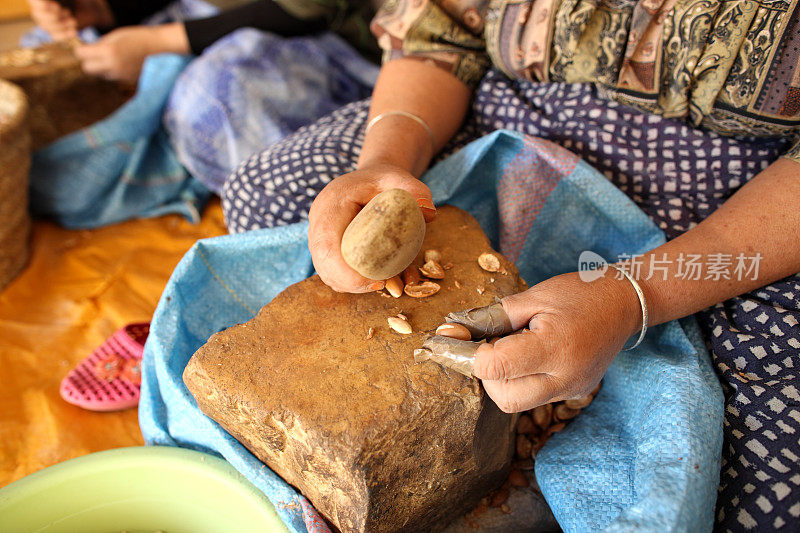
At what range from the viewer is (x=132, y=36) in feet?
5.84

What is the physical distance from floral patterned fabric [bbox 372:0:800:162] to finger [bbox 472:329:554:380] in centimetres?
57

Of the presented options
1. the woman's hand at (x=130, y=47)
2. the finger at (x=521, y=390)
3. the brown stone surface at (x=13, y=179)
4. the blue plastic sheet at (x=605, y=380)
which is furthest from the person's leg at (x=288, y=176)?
the woman's hand at (x=130, y=47)

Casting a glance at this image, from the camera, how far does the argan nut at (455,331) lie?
0.78 metres

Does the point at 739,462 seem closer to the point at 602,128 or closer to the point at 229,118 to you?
the point at 602,128

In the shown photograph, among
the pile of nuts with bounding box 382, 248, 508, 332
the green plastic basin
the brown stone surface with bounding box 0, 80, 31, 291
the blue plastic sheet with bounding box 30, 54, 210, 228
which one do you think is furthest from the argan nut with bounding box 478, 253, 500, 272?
the brown stone surface with bounding box 0, 80, 31, 291

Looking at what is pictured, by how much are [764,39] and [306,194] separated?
85cm

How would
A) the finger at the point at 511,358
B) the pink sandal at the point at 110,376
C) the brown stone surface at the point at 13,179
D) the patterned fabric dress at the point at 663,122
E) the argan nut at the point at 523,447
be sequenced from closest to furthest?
the finger at the point at 511,358 → the patterned fabric dress at the point at 663,122 → the argan nut at the point at 523,447 → the pink sandal at the point at 110,376 → the brown stone surface at the point at 13,179

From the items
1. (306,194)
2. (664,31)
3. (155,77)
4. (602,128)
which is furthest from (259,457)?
(155,77)

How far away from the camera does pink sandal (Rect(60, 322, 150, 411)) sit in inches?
49.9

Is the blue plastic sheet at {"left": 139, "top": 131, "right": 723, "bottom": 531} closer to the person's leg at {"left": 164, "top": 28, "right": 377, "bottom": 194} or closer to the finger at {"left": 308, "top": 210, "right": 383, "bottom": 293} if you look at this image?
the finger at {"left": 308, "top": 210, "right": 383, "bottom": 293}

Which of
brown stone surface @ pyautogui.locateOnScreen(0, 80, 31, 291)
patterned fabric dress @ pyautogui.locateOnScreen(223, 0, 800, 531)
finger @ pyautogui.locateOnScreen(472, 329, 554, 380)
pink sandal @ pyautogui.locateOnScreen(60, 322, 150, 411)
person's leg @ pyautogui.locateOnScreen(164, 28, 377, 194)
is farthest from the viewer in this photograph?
person's leg @ pyautogui.locateOnScreen(164, 28, 377, 194)

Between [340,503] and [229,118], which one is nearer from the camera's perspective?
[340,503]

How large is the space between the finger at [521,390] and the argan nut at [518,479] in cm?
32

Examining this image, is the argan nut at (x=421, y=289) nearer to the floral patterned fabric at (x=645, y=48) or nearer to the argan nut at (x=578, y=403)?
the argan nut at (x=578, y=403)
